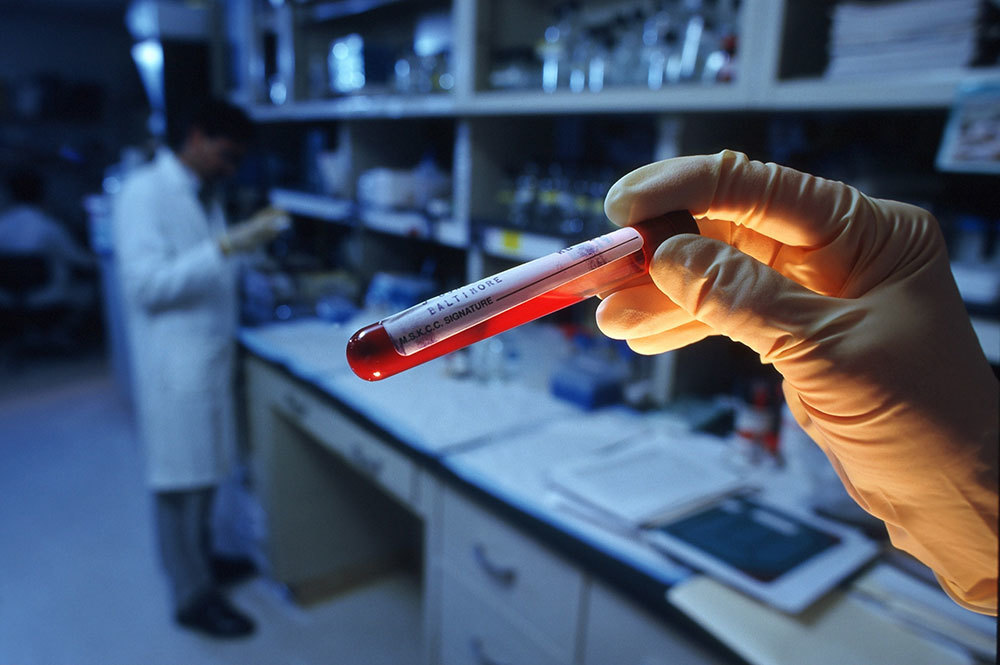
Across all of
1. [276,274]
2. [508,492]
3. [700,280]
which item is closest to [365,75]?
[276,274]

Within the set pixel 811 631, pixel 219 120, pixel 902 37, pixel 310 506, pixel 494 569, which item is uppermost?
pixel 902 37

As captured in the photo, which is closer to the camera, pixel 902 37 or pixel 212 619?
pixel 902 37

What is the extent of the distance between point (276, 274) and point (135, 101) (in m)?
4.76

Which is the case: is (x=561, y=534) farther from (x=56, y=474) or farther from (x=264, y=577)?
(x=56, y=474)

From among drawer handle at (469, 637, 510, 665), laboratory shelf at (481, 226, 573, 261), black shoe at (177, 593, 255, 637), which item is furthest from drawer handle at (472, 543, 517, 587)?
black shoe at (177, 593, 255, 637)

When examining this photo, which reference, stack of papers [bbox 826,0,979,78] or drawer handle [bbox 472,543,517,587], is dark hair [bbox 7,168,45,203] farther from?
stack of papers [bbox 826,0,979,78]

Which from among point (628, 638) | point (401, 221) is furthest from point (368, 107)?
point (628, 638)

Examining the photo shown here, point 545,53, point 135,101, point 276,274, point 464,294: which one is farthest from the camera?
point 135,101

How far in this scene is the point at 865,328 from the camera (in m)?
0.48

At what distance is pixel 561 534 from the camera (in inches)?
43.2

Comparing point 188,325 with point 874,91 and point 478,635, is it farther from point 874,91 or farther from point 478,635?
point 874,91

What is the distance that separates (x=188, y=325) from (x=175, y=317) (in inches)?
1.7

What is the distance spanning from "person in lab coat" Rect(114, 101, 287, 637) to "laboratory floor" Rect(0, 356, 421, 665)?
5.4 inches

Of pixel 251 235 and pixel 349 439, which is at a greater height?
pixel 251 235
